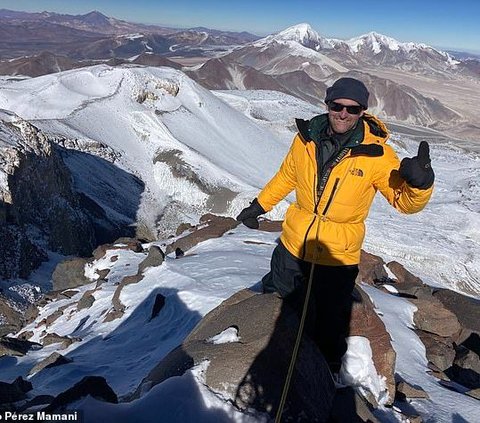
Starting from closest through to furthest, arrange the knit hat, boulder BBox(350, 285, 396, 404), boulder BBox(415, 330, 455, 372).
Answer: the knit hat < boulder BBox(350, 285, 396, 404) < boulder BBox(415, 330, 455, 372)

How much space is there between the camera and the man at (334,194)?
4016 millimetres

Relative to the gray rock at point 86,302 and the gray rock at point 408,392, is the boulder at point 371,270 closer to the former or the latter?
the gray rock at point 408,392

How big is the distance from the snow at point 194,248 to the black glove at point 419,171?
2.27 m

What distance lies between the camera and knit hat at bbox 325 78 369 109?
3.95m

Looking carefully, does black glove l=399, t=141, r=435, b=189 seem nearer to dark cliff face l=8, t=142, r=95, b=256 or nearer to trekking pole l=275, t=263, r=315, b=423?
trekking pole l=275, t=263, r=315, b=423

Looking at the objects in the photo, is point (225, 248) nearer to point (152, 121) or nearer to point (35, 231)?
point (35, 231)

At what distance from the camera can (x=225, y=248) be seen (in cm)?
1289

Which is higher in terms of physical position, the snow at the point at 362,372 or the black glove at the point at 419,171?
the black glove at the point at 419,171

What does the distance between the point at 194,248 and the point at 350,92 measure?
10.3 m

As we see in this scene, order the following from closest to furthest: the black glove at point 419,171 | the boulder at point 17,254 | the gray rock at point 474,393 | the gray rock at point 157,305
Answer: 1. the black glove at point 419,171
2. the gray rock at point 474,393
3. the gray rock at point 157,305
4. the boulder at point 17,254

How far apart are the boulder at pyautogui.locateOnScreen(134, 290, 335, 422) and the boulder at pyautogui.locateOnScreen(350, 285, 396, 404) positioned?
1.07m

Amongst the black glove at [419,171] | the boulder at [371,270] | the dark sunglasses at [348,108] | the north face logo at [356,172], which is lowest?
the boulder at [371,270]

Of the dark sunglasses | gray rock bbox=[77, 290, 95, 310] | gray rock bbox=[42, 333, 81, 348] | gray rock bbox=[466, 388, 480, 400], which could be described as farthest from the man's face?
gray rock bbox=[77, 290, 95, 310]

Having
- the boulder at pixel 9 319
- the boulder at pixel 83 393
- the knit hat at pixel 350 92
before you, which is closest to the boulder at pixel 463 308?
the knit hat at pixel 350 92
